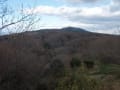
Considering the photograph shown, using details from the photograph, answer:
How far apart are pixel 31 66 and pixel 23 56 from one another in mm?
906

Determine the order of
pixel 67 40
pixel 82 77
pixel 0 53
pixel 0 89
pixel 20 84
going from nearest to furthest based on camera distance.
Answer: pixel 82 77 → pixel 0 89 → pixel 20 84 → pixel 0 53 → pixel 67 40

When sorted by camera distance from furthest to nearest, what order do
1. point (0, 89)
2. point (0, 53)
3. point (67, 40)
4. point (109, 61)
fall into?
point (67, 40) < point (109, 61) < point (0, 53) < point (0, 89)

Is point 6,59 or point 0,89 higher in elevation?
point 6,59

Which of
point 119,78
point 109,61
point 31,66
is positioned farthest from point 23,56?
point 109,61

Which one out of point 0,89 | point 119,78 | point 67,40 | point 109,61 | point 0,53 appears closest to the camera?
point 0,89

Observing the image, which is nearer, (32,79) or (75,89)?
(75,89)

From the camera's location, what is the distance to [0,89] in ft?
66.2

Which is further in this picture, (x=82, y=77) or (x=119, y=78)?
(x=119, y=78)

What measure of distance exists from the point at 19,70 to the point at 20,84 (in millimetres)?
958

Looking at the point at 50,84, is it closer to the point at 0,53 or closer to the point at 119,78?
the point at 0,53

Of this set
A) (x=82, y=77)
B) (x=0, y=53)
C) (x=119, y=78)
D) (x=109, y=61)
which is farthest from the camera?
(x=109, y=61)

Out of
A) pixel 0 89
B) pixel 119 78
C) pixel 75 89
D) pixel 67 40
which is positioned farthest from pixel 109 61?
pixel 67 40

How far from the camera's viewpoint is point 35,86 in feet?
72.2

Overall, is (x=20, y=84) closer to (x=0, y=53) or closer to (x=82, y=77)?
(x=0, y=53)
